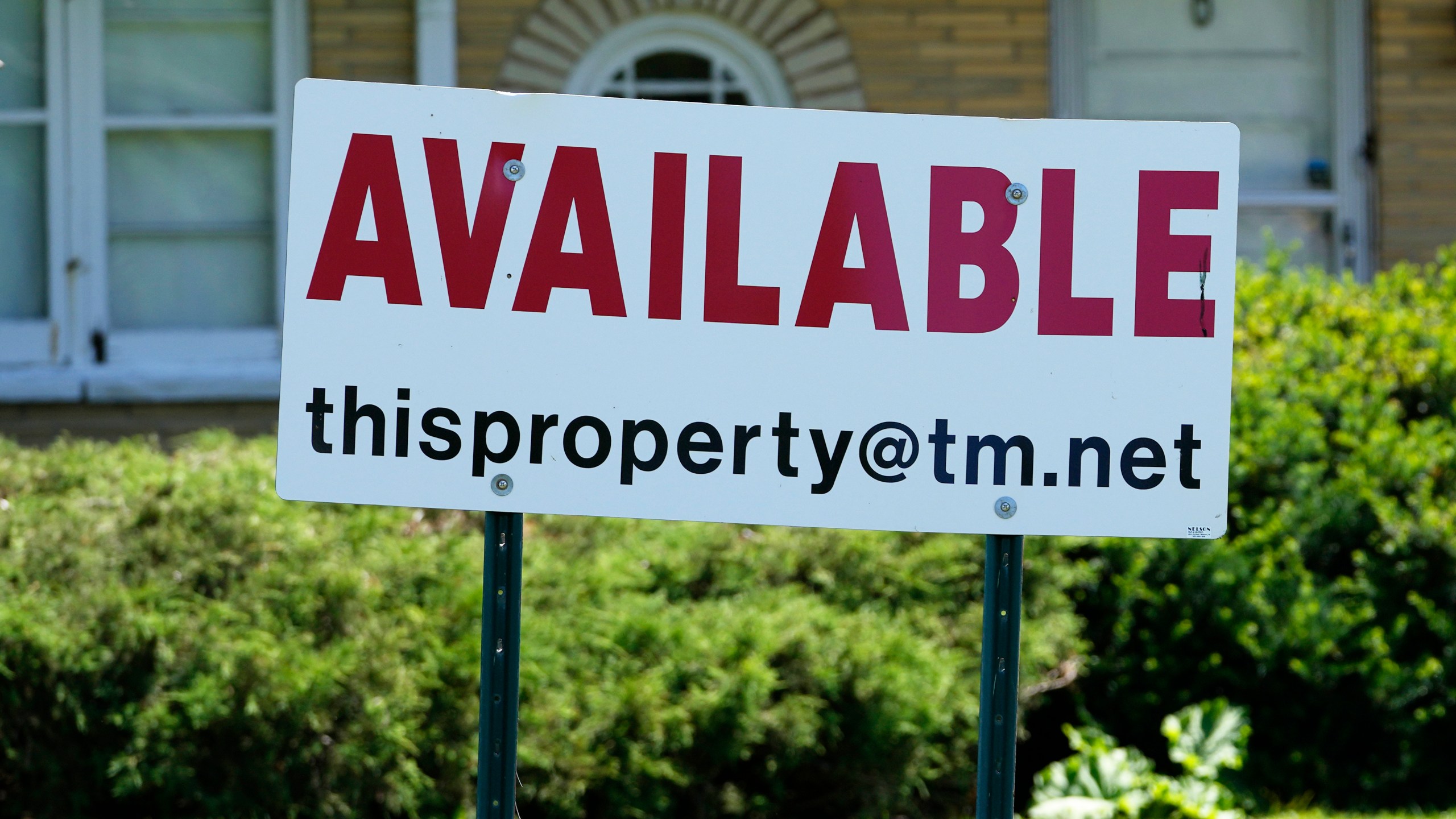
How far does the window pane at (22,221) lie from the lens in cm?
655

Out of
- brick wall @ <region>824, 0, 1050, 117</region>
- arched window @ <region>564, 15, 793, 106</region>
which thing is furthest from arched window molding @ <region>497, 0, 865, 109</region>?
brick wall @ <region>824, 0, 1050, 117</region>

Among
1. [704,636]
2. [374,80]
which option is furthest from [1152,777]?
[374,80]

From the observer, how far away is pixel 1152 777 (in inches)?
147

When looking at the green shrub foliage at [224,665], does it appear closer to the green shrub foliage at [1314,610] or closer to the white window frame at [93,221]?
the green shrub foliage at [1314,610]

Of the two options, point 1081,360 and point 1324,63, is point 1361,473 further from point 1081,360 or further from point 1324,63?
point 1324,63

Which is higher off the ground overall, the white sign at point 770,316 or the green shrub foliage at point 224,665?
the white sign at point 770,316

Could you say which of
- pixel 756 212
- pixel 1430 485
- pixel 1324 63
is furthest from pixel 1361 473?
pixel 1324 63

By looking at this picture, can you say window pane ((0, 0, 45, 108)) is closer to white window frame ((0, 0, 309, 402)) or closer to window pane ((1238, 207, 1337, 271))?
white window frame ((0, 0, 309, 402))

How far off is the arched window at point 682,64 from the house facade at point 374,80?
0.5 inches

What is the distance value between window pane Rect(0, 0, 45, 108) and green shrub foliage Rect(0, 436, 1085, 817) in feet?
11.0

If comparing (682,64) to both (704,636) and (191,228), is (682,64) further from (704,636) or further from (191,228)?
(704,636)

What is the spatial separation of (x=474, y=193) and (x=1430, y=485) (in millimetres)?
3424

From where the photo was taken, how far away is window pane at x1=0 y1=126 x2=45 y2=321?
655cm

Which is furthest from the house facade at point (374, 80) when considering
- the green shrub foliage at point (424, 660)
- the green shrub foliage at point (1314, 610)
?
the green shrub foliage at point (1314, 610)
